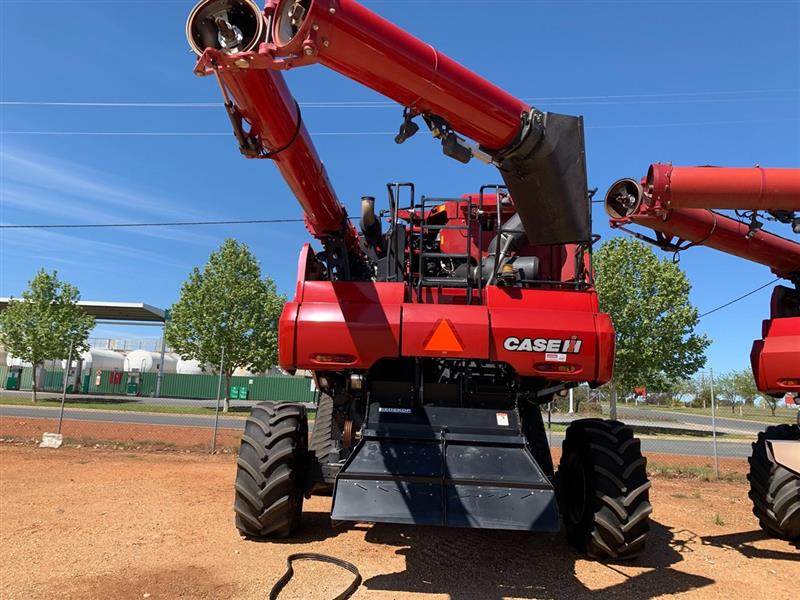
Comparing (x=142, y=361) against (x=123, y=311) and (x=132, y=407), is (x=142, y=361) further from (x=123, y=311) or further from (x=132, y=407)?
(x=132, y=407)

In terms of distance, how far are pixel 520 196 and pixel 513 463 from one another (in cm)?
220

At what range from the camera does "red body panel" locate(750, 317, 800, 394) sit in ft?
21.2

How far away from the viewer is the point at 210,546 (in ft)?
17.6

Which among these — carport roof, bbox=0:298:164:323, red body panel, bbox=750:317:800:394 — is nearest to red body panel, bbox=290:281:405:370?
red body panel, bbox=750:317:800:394

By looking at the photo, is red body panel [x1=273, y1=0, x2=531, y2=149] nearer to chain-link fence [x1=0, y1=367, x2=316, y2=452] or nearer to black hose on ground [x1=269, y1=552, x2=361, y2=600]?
black hose on ground [x1=269, y1=552, x2=361, y2=600]

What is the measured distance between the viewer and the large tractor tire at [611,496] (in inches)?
198

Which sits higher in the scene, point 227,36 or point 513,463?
point 227,36

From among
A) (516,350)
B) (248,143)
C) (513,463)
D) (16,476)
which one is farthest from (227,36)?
(16,476)

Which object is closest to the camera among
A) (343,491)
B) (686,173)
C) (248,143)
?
(248,143)

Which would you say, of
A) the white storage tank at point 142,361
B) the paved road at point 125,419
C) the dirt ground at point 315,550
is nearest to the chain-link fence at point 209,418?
the paved road at point 125,419

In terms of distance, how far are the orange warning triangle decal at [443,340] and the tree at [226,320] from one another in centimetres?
2709

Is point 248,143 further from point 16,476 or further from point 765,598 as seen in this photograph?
point 16,476

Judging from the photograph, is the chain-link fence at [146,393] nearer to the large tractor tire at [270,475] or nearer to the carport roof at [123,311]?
the carport roof at [123,311]

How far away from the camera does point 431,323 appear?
16.3 feet
